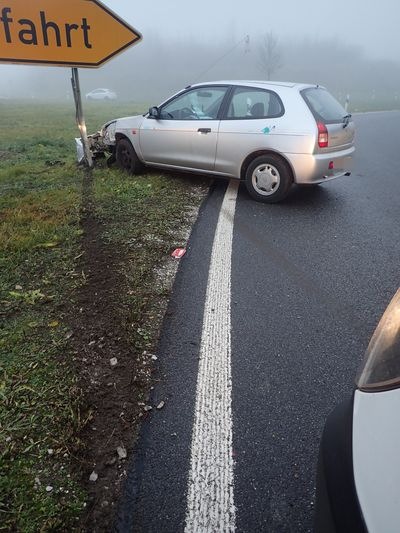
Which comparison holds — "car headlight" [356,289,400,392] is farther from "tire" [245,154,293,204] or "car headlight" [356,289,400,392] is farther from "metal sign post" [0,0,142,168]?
"metal sign post" [0,0,142,168]

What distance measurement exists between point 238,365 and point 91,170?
5742 millimetres

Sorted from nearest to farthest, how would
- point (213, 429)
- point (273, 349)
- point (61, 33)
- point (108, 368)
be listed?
1. point (213, 429)
2. point (108, 368)
3. point (273, 349)
4. point (61, 33)

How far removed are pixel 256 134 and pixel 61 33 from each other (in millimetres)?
3422

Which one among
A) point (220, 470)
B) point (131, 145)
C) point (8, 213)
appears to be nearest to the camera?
point (220, 470)

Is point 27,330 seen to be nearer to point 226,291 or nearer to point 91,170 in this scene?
point 226,291

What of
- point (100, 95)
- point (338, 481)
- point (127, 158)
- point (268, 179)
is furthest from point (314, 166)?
point (100, 95)

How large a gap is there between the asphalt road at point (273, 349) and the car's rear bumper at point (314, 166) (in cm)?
43

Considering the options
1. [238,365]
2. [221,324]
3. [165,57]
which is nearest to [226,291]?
[221,324]

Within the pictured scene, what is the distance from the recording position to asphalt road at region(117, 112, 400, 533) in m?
1.76

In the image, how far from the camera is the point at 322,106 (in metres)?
5.50

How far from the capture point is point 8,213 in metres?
4.96

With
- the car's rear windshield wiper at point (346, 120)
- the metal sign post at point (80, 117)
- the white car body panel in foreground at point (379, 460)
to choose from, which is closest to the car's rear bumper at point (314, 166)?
the car's rear windshield wiper at point (346, 120)

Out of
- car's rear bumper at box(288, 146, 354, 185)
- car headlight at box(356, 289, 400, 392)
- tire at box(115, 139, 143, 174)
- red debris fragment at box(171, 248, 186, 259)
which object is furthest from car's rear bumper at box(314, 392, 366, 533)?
tire at box(115, 139, 143, 174)

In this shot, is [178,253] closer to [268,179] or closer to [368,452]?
[268,179]
